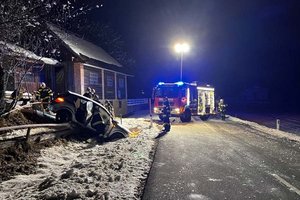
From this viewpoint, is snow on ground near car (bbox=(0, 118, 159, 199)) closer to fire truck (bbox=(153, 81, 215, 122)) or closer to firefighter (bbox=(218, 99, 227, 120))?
fire truck (bbox=(153, 81, 215, 122))

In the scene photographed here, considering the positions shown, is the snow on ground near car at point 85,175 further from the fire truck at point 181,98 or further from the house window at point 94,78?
the house window at point 94,78

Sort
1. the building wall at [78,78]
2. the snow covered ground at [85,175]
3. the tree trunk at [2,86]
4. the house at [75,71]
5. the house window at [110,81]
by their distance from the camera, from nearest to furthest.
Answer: the snow covered ground at [85,175] → the tree trunk at [2,86] → the house at [75,71] → the building wall at [78,78] → the house window at [110,81]

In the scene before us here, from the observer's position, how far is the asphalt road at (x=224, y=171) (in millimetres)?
5383

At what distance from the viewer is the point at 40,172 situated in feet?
22.0

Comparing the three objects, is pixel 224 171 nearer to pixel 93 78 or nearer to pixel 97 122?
pixel 97 122

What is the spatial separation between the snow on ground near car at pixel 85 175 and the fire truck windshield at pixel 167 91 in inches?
437

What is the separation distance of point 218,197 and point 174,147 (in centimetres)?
521

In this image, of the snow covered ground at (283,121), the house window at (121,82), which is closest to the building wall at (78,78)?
the house window at (121,82)

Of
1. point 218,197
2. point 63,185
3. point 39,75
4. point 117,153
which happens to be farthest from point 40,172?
point 39,75

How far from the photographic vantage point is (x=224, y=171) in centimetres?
695

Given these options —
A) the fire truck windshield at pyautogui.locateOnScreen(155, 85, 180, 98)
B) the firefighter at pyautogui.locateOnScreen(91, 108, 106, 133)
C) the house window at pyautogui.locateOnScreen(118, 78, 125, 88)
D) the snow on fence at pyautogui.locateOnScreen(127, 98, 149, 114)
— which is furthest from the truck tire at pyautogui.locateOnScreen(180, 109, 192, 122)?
the house window at pyautogui.locateOnScreen(118, 78, 125, 88)

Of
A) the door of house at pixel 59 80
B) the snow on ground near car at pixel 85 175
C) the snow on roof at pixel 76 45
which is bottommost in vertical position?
the snow on ground near car at pixel 85 175

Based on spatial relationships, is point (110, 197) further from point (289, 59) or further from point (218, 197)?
point (289, 59)

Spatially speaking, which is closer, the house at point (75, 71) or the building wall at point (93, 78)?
the house at point (75, 71)
